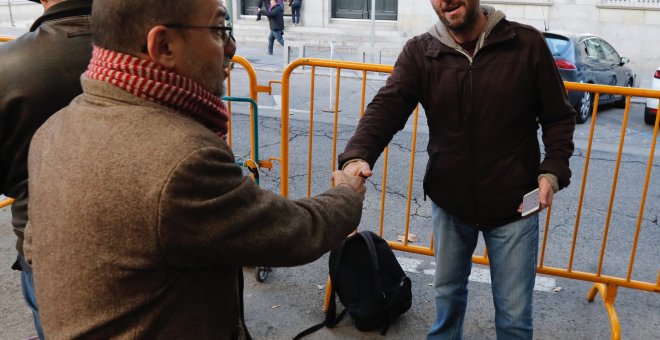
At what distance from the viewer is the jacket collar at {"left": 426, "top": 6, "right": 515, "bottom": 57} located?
2.73m

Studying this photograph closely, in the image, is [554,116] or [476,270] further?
[476,270]

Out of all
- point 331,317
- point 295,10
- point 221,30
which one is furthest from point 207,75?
point 295,10

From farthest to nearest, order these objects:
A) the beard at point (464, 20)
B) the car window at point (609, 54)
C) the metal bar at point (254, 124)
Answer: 1. the car window at point (609, 54)
2. the metal bar at point (254, 124)
3. the beard at point (464, 20)

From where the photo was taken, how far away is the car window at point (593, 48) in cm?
1170

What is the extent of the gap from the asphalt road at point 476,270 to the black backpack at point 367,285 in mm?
85

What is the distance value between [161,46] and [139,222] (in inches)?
16.3

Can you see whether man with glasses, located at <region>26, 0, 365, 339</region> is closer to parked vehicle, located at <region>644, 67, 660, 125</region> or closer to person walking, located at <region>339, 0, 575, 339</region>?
person walking, located at <region>339, 0, 575, 339</region>

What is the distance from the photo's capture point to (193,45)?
1556 mm

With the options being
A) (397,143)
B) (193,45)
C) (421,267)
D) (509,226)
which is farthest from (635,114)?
(193,45)

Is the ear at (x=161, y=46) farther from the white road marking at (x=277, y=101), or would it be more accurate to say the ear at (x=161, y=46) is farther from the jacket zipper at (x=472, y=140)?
the white road marking at (x=277, y=101)

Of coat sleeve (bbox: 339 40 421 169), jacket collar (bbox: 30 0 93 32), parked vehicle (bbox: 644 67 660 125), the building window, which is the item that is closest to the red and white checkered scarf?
jacket collar (bbox: 30 0 93 32)

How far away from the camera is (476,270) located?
4738 mm

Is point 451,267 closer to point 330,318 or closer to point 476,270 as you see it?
point 330,318

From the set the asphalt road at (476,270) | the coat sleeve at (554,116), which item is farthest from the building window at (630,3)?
the coat sleeve at (554,116)
